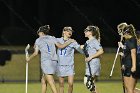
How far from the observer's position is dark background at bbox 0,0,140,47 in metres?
30.2

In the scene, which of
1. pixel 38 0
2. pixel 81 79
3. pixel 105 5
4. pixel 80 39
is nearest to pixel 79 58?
pixel 81 79

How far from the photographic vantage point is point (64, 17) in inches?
1375

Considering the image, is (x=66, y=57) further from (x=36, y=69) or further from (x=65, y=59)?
(x=36, y=69)

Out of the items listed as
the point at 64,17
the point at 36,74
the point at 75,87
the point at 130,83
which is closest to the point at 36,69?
the point at 36,74

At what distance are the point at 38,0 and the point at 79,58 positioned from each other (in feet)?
68.8

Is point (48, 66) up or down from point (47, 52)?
down

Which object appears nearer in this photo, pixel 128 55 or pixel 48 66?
pixel 128 55

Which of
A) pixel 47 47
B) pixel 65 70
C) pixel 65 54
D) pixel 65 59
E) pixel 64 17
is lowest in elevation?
pixel 65 70

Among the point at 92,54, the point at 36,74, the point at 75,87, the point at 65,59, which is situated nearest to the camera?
the point at 92,54

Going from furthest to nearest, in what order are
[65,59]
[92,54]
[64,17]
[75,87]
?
[64,17] < [75,87] < [65,59] < [92,54]

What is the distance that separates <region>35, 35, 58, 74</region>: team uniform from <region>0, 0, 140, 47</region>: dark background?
1732cm

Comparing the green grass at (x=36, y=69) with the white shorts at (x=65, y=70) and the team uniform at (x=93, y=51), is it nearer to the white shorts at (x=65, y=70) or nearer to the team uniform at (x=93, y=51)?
the white shorts at (x=65, y=70)

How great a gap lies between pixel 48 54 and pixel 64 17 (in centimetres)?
2382

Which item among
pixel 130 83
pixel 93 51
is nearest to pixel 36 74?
pixel 93 51
